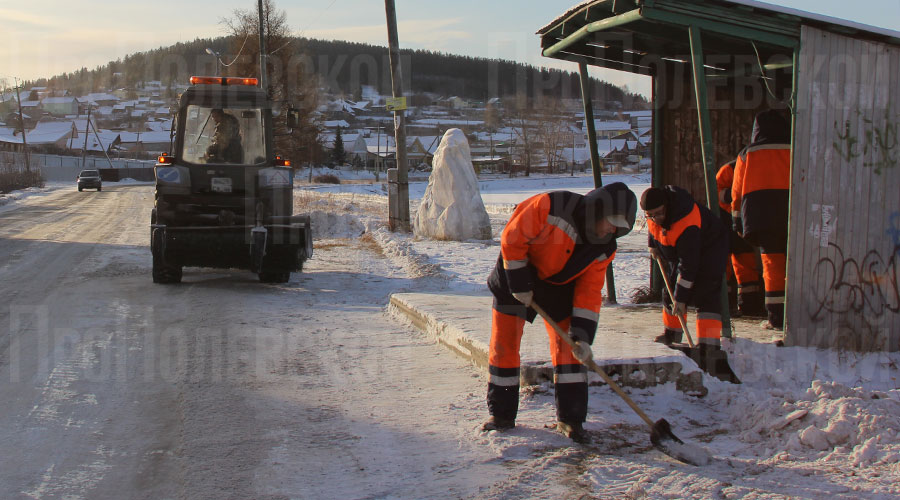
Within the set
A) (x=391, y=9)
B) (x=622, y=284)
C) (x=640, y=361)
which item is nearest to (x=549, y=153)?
(x=391, y=9)

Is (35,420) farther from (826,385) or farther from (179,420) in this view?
(826,385)

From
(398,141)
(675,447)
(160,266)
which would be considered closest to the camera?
(675,447)

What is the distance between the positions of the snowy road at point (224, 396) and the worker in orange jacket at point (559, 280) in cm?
54

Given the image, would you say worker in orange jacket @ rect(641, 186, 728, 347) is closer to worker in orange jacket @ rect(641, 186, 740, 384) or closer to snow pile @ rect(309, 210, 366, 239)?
worker in orange jacket @ rect(641, 186, 740, 384)

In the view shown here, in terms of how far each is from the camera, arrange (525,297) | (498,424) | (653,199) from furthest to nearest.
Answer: (653,199), (498,424), (525,297)

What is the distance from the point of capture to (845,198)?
6.44 meters

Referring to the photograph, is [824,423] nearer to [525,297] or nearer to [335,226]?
[525,297]

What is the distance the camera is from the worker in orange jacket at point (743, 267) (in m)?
7.81

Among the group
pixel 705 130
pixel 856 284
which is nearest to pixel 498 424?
pixel 705 130

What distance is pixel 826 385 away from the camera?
4.98 meters

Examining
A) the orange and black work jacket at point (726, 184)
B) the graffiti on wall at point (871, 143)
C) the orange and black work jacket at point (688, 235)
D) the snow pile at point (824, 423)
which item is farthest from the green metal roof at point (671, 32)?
the snow pile at point (824, 423)

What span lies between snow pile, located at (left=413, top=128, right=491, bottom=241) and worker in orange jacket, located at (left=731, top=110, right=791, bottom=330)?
9353mm

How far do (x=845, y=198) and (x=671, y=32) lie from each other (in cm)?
223

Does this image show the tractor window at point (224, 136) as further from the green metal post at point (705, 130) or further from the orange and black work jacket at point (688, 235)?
the orange and black work jacket at point (688, 235)
